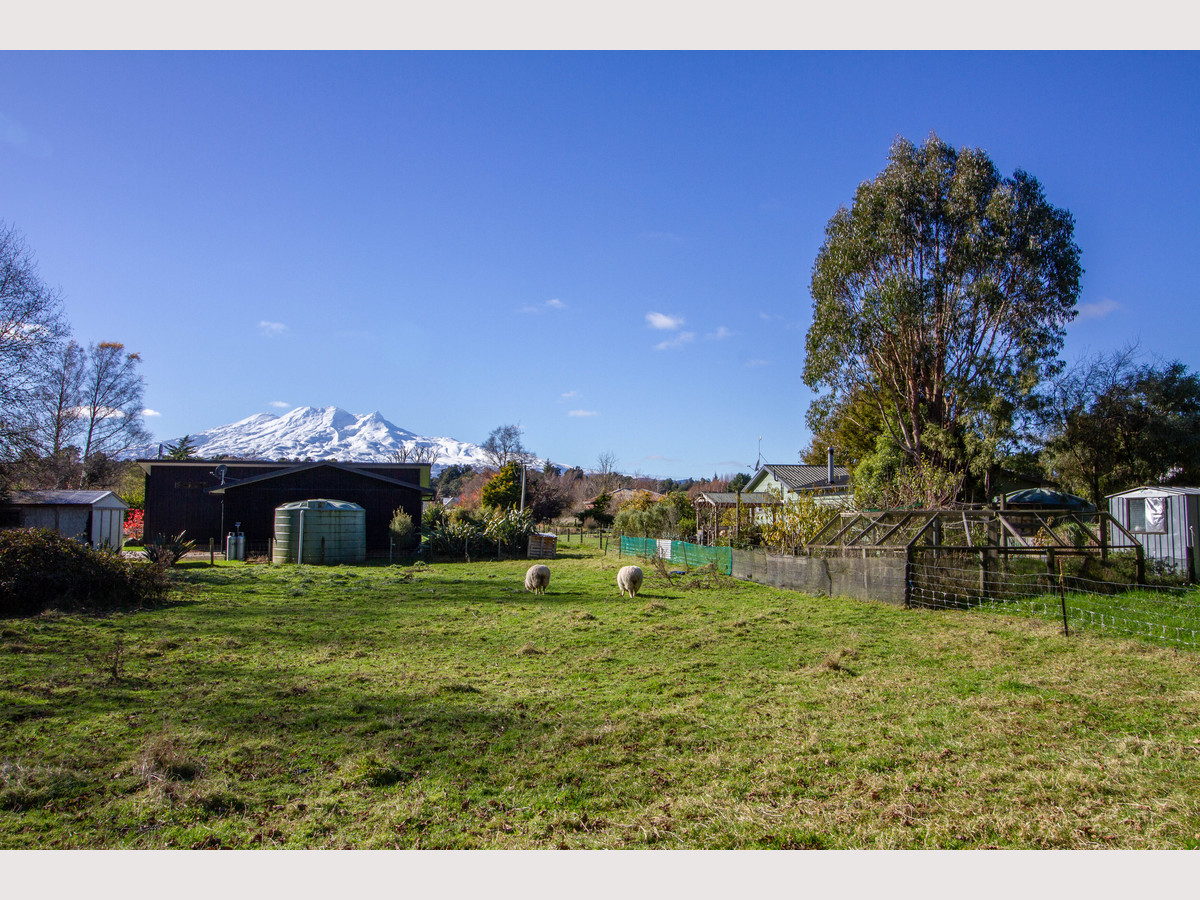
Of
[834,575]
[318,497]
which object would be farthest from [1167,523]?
[318,497]

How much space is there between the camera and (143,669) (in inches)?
311

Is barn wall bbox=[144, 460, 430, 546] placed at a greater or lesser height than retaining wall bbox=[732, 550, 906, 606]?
greater

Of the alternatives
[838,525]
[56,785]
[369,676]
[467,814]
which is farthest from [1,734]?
[838,525]

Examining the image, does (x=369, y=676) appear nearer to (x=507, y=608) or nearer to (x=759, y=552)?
(x=507, y=608)

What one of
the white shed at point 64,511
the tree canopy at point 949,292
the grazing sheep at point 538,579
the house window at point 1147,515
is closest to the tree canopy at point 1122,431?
the tree canopy at point 949,292

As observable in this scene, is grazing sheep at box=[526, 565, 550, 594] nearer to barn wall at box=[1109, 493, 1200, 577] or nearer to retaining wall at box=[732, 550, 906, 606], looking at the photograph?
retaining wall at box=[732, 550, 906, 606]

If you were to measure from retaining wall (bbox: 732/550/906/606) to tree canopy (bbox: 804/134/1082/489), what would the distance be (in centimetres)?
1178

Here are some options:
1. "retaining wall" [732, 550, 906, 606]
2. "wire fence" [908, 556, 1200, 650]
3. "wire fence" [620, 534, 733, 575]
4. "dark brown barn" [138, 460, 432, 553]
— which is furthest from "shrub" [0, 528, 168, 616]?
"dark brown barn" [138, 460, 432, 553]

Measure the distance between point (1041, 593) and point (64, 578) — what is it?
17740 mm

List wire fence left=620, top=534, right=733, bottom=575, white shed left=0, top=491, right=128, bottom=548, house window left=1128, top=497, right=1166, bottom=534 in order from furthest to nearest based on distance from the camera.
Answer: white shed left=0, top=491, right=128, bottom=548 → wire fence left=620, top=534, right=733, bottom=575 → house window left=1128, top=497, right=1166, bottom=534

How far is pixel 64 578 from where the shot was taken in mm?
12648

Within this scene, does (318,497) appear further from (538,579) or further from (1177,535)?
(1177,535)

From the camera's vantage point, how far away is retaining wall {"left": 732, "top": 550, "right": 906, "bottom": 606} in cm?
1321

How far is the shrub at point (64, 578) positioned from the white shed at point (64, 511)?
40.7 ft
